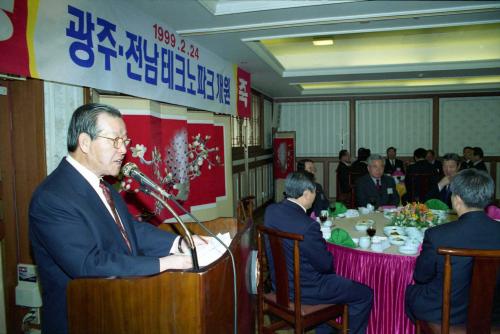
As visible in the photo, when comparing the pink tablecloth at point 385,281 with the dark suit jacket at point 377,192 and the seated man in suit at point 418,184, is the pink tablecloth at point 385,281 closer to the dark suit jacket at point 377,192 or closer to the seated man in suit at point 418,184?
the dark suit jacket at point 377,192

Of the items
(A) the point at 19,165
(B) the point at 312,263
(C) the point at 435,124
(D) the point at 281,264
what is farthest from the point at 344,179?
(A) the point at 19,165

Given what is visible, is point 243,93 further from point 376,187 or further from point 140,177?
point 140,177

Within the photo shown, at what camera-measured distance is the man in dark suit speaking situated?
1.16 m

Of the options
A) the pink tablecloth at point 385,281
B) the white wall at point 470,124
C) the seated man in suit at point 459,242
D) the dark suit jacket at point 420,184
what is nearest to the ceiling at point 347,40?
the white wall at point 470,124

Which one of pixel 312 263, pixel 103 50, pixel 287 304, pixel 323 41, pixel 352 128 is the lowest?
pixel 287 304

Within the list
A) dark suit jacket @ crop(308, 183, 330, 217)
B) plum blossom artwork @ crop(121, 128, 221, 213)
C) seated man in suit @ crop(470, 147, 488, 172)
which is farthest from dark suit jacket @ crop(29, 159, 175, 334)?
seated man in suit @ crop(470, 147, 488, 172)

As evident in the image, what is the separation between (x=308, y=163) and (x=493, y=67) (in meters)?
3.90

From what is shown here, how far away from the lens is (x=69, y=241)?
1154 millimetres

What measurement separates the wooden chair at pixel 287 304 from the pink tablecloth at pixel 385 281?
0.86 ft

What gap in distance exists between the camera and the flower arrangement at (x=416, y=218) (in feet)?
9.45

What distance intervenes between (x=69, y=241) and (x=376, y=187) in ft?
11.7

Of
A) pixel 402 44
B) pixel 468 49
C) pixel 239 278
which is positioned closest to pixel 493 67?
pixel 468 49

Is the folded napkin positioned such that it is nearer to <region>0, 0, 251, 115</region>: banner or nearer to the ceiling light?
<region>0, 0, 251, 115</region>: banner

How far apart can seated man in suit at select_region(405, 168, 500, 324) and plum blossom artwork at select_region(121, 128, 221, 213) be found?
6.55ft
